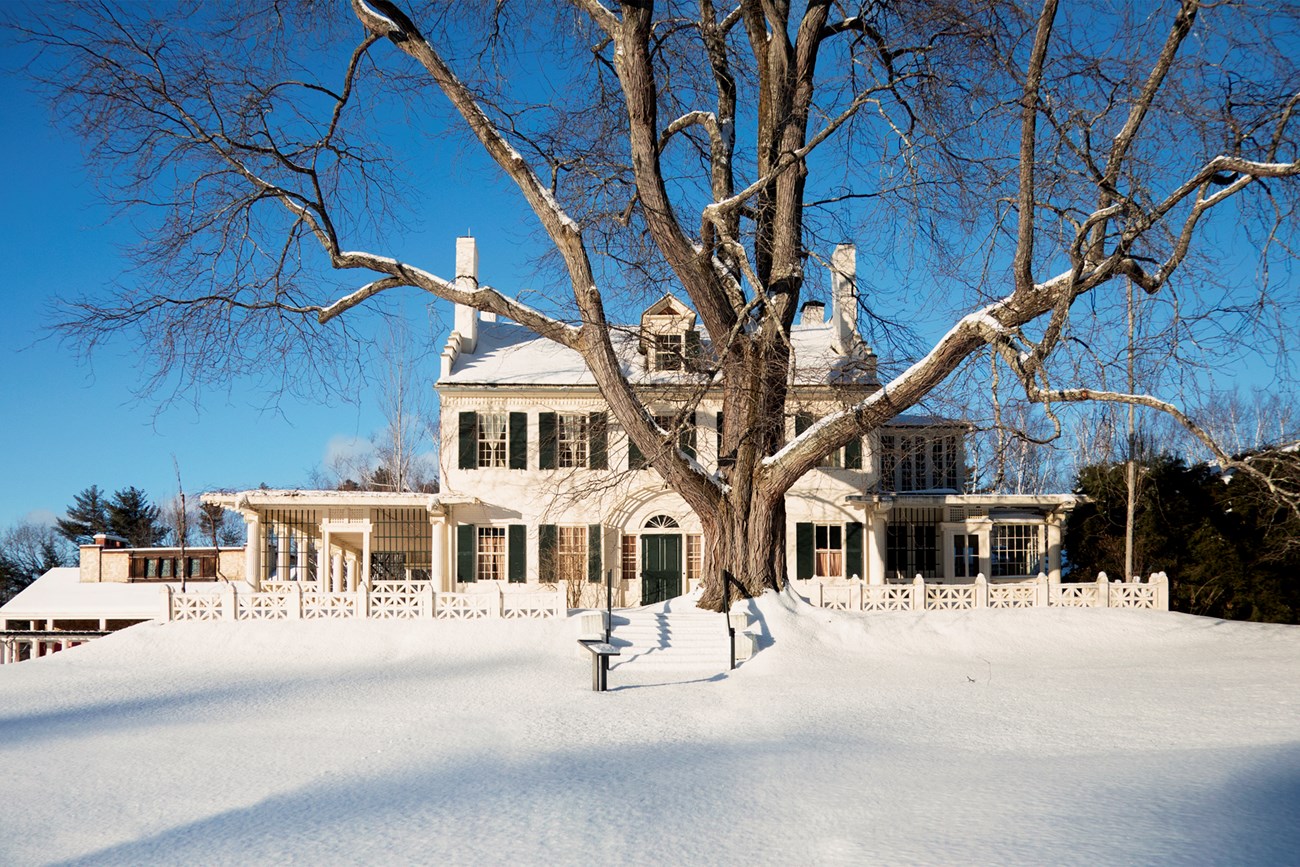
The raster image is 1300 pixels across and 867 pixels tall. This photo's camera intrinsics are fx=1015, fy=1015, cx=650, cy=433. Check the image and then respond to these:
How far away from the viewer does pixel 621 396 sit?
15.1 m

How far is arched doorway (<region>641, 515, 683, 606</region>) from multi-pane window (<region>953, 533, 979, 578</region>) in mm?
6611

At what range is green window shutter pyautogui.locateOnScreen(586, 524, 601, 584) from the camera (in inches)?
871

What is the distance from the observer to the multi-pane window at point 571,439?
22484 mm

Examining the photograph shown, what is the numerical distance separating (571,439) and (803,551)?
570 centimetres

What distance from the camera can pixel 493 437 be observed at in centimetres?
2252

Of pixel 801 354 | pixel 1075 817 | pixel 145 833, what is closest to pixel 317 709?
pixel 145 833

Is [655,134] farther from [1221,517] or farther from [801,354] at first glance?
[1221,517]

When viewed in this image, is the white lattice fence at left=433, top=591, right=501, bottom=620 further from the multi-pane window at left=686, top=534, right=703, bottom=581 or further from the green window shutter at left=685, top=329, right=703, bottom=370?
the multi-pane window at left=686, top=534, right=703, bottom=581

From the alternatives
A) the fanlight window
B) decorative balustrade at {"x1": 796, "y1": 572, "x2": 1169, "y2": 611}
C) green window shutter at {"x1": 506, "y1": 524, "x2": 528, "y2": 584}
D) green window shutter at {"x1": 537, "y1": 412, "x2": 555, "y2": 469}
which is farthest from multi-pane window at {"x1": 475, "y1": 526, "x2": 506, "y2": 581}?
decorative balustrade at {"x1": 796, "y1": 572, "x2": 1169, "y2": 611}

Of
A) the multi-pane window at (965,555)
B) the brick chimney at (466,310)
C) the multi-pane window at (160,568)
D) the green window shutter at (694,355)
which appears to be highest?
the brick chimney at (466,310)

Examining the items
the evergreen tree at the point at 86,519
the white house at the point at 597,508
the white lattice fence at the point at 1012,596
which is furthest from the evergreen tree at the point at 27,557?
the white lattice fence at the point at 1012,596

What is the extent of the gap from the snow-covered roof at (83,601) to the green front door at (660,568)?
45.9 feet

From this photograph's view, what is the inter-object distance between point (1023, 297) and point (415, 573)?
16201 millimetres

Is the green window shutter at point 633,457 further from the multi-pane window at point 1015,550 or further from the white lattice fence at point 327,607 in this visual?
the multi-pane window at point 1015,550
